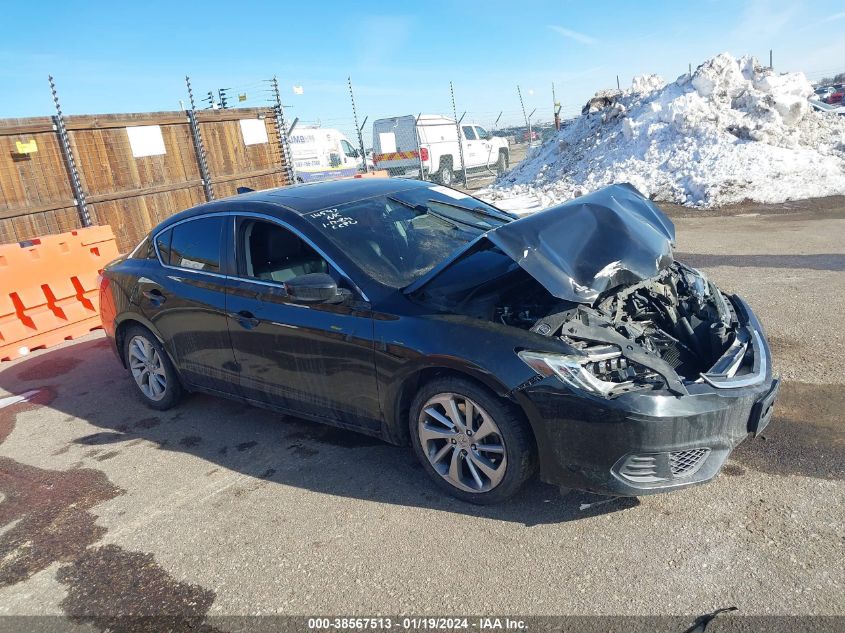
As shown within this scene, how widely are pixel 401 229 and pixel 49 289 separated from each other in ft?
18.3

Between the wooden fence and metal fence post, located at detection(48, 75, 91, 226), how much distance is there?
6 centimetres

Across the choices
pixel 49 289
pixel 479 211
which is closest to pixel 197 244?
pixel 479 211

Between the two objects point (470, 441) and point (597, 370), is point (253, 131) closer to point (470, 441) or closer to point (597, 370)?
point (470, 441)

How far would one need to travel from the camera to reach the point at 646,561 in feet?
9.57

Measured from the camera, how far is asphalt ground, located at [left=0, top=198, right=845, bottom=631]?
2.81 m

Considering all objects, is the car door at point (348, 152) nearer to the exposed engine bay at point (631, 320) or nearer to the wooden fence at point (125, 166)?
the wooden fence at point (125, 166)

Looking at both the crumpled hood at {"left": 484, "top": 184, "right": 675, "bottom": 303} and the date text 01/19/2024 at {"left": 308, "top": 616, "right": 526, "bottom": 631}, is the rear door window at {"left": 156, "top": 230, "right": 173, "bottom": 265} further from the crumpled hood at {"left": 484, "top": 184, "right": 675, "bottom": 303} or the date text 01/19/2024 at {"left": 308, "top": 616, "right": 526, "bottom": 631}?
the date text 01/19/2024 at {"left": 308, "top": 616, "right": 526, "bottom": 631}

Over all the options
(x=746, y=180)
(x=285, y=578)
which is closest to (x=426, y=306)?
(x=285, y=578)

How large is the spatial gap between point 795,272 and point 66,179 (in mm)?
11029

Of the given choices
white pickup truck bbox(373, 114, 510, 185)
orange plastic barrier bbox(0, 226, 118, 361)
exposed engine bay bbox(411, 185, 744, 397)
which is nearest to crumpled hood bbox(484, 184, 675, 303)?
exposed engine bay bbox(411, 185, 744, 397)

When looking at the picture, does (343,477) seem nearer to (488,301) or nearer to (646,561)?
(488,301)

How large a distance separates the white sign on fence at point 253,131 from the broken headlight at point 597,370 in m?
13.0

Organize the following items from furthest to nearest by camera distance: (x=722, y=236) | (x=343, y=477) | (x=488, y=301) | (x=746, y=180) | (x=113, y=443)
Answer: (x=746, y=180), (x=722, y=236), (x=113, y=443), (x=343, y=477), (x=488, y=301)

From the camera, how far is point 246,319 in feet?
14.2
